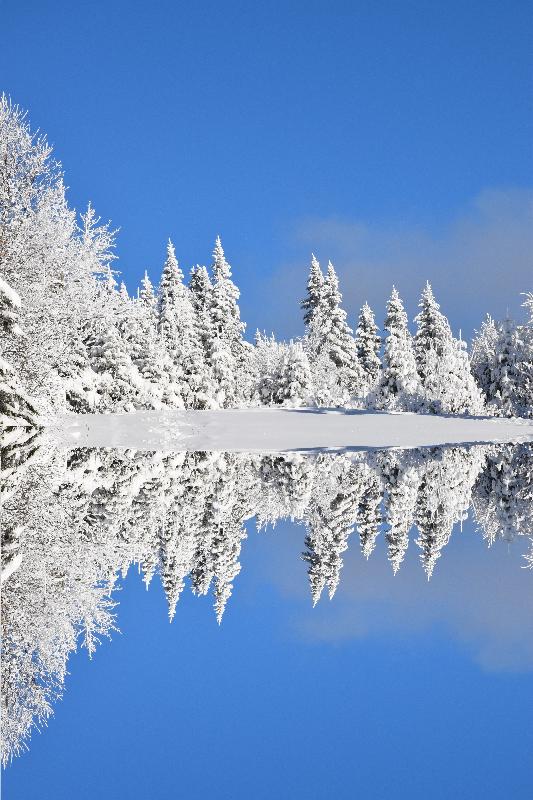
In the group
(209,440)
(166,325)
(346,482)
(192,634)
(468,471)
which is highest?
(166,325)

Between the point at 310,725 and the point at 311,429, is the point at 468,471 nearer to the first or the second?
the point at 310,725

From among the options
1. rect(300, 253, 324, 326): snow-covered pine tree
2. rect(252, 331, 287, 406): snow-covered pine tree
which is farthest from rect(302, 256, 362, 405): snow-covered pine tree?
rect(252, 331, 287, 406): snow-covered pine tree

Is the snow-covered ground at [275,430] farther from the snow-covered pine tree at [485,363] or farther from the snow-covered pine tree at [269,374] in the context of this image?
the snow-covered pine tree at [485,363]

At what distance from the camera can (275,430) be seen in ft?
75.6

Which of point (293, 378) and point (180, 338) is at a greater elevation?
point (180, 338)

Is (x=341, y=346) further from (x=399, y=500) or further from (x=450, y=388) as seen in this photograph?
(x=399, y=500)

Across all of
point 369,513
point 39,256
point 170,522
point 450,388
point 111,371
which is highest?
point 450,388

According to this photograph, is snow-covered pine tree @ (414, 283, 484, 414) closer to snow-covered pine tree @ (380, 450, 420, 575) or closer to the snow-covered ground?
the snow-covered ground

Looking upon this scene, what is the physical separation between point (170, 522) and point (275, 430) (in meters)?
17.0

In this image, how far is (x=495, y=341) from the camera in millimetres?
49031

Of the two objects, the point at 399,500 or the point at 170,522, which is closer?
the point at 170,522

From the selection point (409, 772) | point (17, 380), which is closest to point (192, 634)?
point (409, 772)

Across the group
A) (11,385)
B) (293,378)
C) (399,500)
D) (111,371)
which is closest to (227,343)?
(293,378)

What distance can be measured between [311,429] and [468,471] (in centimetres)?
1323
